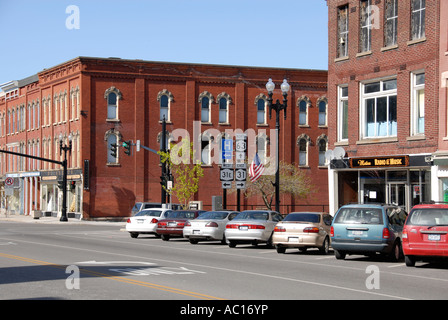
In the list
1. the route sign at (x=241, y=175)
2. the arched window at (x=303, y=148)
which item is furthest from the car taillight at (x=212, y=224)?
the arched window at (x=303, y=148)

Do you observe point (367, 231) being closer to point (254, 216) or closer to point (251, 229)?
Answer: point (251, 229)

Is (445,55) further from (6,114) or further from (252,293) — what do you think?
(6,114)

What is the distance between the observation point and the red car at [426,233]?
19000 millimetres

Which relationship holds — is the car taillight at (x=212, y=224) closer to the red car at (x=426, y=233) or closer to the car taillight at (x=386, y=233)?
the car taillight at (x=386, y=233)

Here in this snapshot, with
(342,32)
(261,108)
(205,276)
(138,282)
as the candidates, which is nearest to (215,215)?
(342,32)

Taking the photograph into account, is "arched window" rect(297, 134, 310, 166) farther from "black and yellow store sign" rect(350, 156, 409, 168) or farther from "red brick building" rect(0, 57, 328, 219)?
"black and yellow store sign" rect(350, 156, 409, 168)

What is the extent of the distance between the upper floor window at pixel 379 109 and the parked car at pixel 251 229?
696 cm

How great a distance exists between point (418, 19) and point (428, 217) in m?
12.6

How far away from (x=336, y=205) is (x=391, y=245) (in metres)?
12.0

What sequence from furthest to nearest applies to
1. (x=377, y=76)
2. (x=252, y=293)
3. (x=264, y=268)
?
(x=377, y=76) < (x=264, y=268) < (x=252, y=293)

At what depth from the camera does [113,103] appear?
60.3 metres

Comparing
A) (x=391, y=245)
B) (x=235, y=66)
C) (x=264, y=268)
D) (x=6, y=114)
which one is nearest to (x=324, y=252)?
(x=391, y=245)
